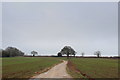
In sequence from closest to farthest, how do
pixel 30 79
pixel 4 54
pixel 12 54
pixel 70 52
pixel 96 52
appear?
pixel 30 79 < pixel 4 54 < pixel 12 54 < pixel 70 52 < pixel 96 52

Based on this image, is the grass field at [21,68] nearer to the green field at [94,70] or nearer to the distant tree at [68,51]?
the green field at [94,70]

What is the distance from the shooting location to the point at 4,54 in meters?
134

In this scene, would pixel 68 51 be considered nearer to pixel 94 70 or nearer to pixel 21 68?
pixel 21 68

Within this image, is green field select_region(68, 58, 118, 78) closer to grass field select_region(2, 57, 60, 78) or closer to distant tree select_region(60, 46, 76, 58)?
grass field select_region(2, 57, 60, 78)

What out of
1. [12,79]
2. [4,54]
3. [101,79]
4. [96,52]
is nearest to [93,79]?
[101,79]

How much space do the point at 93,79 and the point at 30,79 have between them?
6933mm

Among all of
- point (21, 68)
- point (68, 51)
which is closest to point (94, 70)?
point (21, 68)

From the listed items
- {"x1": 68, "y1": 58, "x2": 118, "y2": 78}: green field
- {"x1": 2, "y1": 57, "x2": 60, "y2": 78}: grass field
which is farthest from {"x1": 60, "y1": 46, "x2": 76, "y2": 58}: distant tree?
{"x1": 68, "y1": 58, "x2": 118, "y2": 78}: green field

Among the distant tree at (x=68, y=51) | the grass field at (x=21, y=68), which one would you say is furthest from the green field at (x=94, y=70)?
the distant tree at (x=68, y=51)

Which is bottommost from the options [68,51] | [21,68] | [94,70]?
[68,51]

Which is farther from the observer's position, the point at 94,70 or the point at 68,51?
the point at 68,51

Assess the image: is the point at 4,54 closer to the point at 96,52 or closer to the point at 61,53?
the point at 61,53

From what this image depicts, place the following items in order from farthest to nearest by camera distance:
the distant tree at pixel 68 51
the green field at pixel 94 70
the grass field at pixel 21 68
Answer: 1. the distant tree at pixel 68 51
2. the grass field at pixel 21 68
3. the green field at pixel 94 70

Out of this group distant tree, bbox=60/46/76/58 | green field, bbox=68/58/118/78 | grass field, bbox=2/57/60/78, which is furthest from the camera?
distant tree, bbox=60/46/76/58
